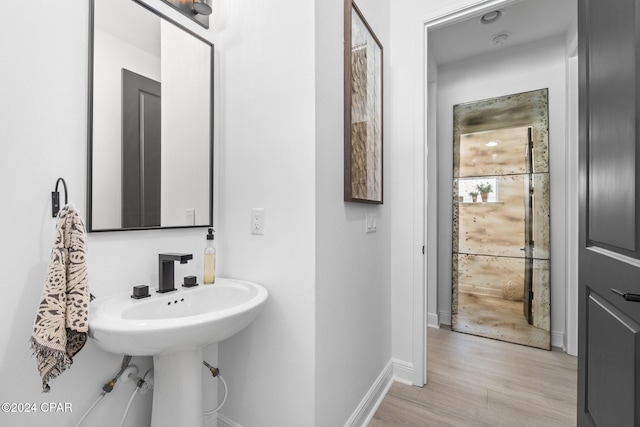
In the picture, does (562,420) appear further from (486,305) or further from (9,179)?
(9,179)

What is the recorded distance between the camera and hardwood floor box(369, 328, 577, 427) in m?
1.63

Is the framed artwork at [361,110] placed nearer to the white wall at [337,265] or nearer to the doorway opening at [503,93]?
the white wall at [337,265]

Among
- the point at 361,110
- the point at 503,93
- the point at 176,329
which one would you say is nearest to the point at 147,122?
the point at 176,329

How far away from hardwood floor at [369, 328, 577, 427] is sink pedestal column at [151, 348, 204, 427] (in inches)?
38.7

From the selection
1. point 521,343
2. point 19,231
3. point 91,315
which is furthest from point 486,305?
point 19,231

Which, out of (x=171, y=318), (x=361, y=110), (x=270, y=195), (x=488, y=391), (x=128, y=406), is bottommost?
(x=488, y=391)

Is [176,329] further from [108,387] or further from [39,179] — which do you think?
[39,179]

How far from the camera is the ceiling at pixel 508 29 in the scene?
213 centimetres

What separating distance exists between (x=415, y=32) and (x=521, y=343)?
2.62 m

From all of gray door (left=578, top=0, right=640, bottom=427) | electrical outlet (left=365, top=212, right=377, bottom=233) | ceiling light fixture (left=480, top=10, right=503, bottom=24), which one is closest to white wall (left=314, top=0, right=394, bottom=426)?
electrical outlet (left=365, top=212, right=377, bottom=233)

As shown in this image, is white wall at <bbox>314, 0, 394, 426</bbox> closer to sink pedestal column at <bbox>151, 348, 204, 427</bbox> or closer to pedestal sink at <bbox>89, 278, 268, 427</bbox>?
pedestal sink at <bbox>89, 278, 268, 427</bbox>

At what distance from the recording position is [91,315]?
929mm

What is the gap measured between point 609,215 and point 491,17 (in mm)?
1956

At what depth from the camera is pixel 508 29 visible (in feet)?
7.82
